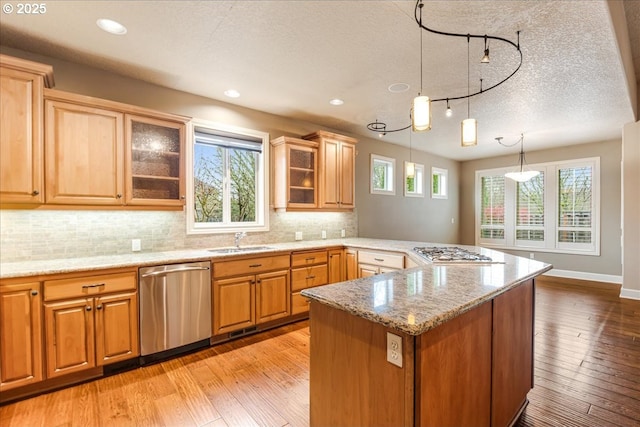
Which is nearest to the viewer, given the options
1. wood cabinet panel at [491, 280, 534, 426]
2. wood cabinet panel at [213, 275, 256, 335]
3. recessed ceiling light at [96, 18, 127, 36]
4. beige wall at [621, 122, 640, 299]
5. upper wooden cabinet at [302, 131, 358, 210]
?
wood cabinet panel at [491, 280, 534, 426]

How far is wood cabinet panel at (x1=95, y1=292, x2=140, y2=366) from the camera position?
7.93 feet

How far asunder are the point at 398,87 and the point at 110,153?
2895mm

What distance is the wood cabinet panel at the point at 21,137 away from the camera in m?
2.23

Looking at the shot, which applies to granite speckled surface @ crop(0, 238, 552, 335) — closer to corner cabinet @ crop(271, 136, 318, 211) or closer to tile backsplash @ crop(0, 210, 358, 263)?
tile backsplash @ crop(0, 210, 358, 263)

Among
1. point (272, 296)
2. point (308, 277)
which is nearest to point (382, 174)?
point (308, 277)

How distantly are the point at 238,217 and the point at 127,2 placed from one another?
2.44 meters

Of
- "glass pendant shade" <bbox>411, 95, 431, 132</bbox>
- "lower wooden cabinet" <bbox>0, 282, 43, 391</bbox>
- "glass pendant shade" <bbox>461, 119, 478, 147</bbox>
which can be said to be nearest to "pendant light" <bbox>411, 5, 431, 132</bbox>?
"glass pendant shade" <bbox>411, 95, 431, 132</bbox>

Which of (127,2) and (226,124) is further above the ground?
(127,2)

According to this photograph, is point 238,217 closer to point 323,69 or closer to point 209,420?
point 323,69

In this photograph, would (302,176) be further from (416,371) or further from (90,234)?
(416,371)

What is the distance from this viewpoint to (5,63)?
7.22 feet

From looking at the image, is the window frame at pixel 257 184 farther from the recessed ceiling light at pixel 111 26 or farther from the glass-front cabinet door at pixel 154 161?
the recessed ceiling light at pixel 111 26

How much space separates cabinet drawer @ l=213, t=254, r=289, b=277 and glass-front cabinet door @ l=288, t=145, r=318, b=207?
2.82 feet

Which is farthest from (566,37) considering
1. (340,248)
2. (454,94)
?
(340,248)
